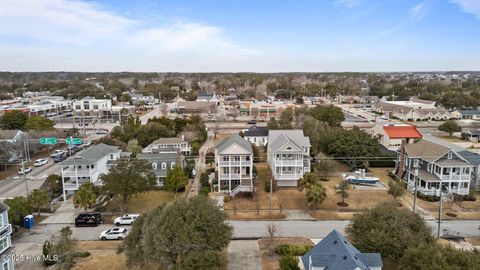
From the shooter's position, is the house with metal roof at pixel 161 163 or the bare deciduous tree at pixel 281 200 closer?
the bare deciduous tree at pixel 281 200

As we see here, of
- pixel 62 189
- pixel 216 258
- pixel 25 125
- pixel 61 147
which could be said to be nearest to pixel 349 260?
pixel 216 258

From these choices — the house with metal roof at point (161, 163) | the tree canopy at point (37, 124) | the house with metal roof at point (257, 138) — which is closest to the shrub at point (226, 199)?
the house with metal roof at point (161, 163)

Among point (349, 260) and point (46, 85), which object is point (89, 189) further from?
point (46, 85)

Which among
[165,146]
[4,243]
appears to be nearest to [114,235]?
[4,243]

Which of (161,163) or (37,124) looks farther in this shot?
(37,124)

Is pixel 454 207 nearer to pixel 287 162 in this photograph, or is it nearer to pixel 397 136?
pixel 287 162

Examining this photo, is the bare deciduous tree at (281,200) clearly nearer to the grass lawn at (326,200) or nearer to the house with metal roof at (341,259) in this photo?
the grass lawn at (326,200)
